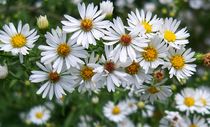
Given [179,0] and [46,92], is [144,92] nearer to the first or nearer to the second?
[46,92]

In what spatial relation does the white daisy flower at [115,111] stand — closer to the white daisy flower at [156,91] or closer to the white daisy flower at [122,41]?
the white daisy flower at [156,91]

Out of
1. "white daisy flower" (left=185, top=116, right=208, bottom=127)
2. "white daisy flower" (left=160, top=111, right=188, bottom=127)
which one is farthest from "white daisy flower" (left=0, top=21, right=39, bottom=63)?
"white daisy flower" (left=185, top=116, right=208, bottom=127)

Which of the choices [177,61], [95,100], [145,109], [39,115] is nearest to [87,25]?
[177,61]

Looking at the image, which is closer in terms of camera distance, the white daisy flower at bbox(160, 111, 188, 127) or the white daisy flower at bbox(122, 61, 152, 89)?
the white daisy flower at bbox(122, 61, 152, 89)

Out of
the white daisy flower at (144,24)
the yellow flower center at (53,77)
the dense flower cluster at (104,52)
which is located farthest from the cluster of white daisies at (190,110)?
the yellow flower center at (53,77)

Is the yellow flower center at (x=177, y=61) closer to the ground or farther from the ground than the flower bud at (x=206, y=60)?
closer to the ground

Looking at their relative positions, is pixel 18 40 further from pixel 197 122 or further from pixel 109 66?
pixel 197 122

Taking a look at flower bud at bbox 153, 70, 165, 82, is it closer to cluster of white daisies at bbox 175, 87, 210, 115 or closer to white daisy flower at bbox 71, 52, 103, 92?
white daisy flower at bbox 71, 52, 103, 92
